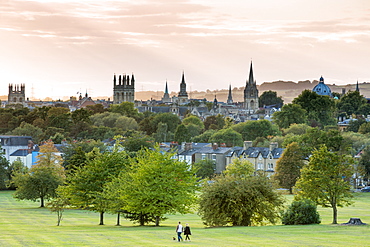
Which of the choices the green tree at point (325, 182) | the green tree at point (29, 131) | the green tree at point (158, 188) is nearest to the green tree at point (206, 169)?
the green tree at point (325, 182)

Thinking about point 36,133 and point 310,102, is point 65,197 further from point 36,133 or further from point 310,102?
point 310,102

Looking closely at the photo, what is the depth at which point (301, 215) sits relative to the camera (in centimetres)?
5241

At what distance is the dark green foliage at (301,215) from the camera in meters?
52.6

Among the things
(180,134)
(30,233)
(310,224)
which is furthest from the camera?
(180,134)

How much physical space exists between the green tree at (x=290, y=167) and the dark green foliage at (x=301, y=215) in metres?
40.2

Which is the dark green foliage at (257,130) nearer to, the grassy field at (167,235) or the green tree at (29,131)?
the green tree at (29,131)

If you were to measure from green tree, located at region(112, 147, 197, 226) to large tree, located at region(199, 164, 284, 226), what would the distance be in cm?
188

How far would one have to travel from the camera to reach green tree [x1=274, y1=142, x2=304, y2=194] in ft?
306

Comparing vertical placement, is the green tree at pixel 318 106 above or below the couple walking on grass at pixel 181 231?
above

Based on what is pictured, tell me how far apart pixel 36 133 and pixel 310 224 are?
12652 centimetres

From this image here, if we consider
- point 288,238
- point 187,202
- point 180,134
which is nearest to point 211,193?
point 187,202

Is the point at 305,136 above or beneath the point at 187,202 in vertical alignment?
above

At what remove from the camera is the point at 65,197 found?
6025 centimetres

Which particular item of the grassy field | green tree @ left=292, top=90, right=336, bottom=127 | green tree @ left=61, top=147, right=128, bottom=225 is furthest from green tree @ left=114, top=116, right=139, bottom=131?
the grassy field
